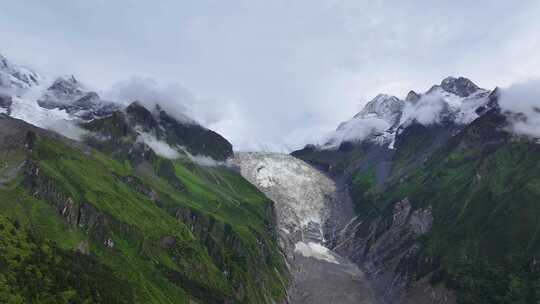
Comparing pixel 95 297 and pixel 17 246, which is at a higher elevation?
pixel 17 246

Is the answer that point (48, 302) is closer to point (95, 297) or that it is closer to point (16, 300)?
point (16, 300)

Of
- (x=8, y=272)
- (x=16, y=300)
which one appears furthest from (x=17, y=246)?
(x=16, y=300)

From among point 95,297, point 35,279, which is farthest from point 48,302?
point 95,297

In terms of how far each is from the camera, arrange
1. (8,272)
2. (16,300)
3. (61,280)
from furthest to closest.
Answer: (61,280)
(8,272)
(16,300)

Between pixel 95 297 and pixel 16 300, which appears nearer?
pixel 16 300

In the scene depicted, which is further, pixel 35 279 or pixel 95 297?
pixel 95 297

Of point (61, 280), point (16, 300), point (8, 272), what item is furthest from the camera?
point (61, 280)

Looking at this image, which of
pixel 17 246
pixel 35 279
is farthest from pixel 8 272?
pixel 17 246

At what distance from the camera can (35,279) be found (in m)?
183

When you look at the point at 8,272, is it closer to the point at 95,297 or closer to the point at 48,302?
the point at 48,302

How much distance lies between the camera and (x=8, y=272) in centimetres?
17862

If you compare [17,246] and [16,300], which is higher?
[17,246]

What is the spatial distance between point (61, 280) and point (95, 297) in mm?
13792

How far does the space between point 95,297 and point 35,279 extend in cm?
2341
